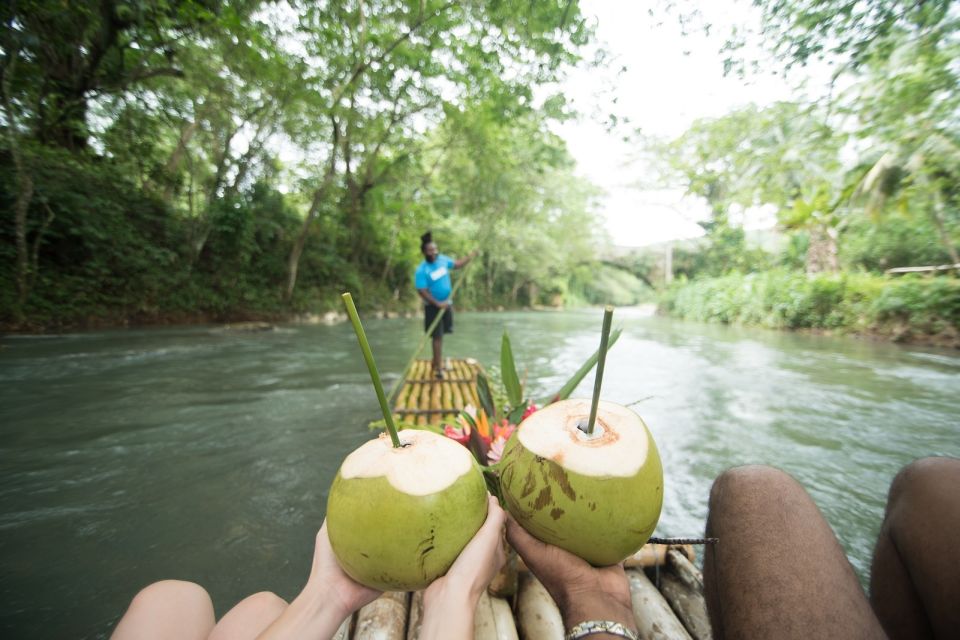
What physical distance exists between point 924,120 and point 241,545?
7265 millimetres

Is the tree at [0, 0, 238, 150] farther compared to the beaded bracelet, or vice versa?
the tree at [0, 0, 238, 150]

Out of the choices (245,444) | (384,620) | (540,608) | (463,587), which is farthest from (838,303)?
(463,587)

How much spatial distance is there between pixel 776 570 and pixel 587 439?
0.59 meters

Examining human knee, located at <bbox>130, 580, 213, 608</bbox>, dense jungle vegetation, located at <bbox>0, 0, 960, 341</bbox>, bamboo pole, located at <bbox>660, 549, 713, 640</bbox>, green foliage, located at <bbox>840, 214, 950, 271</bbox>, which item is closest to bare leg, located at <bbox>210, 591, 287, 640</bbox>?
human knee, located at <bbox>130, 580, 213, 608</bbox>

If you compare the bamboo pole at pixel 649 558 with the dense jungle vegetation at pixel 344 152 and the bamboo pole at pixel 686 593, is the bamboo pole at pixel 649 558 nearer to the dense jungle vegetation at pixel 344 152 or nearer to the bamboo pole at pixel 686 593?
the bamboo pole at pixel 686 593

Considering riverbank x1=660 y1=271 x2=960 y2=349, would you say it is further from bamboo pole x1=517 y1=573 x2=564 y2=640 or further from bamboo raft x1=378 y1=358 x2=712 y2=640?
bamboo pole x1=517 y1=573 x2=564 y2=640

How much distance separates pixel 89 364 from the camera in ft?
17.5

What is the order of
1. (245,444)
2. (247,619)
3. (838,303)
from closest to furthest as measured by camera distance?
(247,619)
(245,444)
(838,303)

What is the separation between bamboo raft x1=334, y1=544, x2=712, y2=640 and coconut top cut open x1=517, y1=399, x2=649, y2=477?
662 mm

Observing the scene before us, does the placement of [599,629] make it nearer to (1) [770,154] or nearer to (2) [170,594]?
(2) [170,594]

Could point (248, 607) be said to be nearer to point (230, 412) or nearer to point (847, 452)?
point (230, 412)

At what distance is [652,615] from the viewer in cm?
117

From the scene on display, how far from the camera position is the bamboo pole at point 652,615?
43.7 inches

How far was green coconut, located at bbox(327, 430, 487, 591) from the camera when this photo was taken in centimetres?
70
